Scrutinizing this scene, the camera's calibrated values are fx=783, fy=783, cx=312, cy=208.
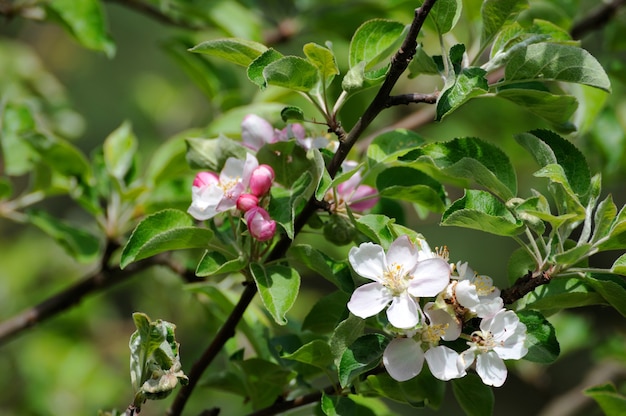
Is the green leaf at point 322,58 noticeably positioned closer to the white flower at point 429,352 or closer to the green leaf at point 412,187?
the green leaf at point 412,187

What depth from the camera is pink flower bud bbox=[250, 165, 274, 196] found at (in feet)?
3.89

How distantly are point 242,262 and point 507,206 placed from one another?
1.31 ft

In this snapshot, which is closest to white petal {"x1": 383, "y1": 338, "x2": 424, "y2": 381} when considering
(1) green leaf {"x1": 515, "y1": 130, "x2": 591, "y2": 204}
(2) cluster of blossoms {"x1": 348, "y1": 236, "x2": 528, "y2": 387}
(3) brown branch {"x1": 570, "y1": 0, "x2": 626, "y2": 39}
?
(2) cluster of blossoms {"x1": 348, "y1": 236, "x2": 528, "y2": 387}

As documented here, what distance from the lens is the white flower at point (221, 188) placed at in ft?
3.94

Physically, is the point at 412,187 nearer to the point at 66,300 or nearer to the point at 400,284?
the point at 400,284

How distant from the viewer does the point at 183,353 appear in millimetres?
3223

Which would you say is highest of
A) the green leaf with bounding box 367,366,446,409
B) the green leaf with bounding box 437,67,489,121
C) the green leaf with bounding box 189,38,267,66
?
the green leaf with bounding box 437,67,489,121

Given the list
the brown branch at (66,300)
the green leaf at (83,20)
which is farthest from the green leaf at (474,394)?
the green leaf at (83,20)

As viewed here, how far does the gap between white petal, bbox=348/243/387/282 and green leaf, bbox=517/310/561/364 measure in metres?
0.22

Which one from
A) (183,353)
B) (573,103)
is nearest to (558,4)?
(573,103)

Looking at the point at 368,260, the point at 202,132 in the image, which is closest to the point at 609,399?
the point at 368,260

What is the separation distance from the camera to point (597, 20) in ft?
7.20

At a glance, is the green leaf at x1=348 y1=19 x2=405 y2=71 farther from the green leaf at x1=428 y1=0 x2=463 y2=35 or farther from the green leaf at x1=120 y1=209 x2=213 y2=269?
the green leaf at x1=120 y1=209 x2=213 y2=269

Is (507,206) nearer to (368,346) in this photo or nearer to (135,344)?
(368,346)
